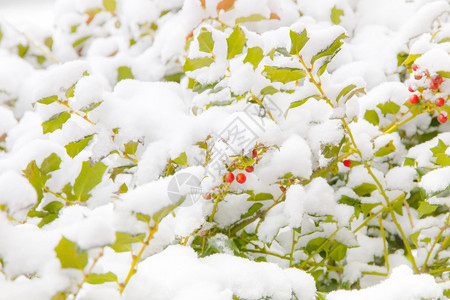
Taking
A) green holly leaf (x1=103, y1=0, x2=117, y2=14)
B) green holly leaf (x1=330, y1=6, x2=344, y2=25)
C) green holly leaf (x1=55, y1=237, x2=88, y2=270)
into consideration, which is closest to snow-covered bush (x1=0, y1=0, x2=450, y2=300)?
green holly leaf (x1=55, y1=237, x2=88, y2=270)

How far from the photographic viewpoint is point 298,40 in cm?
70

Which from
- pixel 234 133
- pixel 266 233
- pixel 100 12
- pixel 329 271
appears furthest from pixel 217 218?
pixel 100 12

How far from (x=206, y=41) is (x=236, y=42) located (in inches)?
2.4

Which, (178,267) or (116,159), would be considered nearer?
(178,267)

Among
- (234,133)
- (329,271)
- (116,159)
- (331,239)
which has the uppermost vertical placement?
(234,133)

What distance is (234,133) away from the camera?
73 centimetres

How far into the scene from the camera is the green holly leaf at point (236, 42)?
0.79 m

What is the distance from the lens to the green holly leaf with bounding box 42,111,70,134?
0.80 m

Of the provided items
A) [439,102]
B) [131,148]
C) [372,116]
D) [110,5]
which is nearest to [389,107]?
[372,116]

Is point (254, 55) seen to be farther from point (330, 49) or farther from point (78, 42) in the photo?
point (78, 42)

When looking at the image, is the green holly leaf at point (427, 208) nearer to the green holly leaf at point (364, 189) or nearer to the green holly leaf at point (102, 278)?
the green holly leaf at point (364, 189)

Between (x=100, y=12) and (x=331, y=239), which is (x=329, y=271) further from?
(x=100, y=12)

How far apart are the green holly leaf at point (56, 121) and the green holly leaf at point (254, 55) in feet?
1.25

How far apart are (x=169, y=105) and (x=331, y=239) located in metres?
0.49
